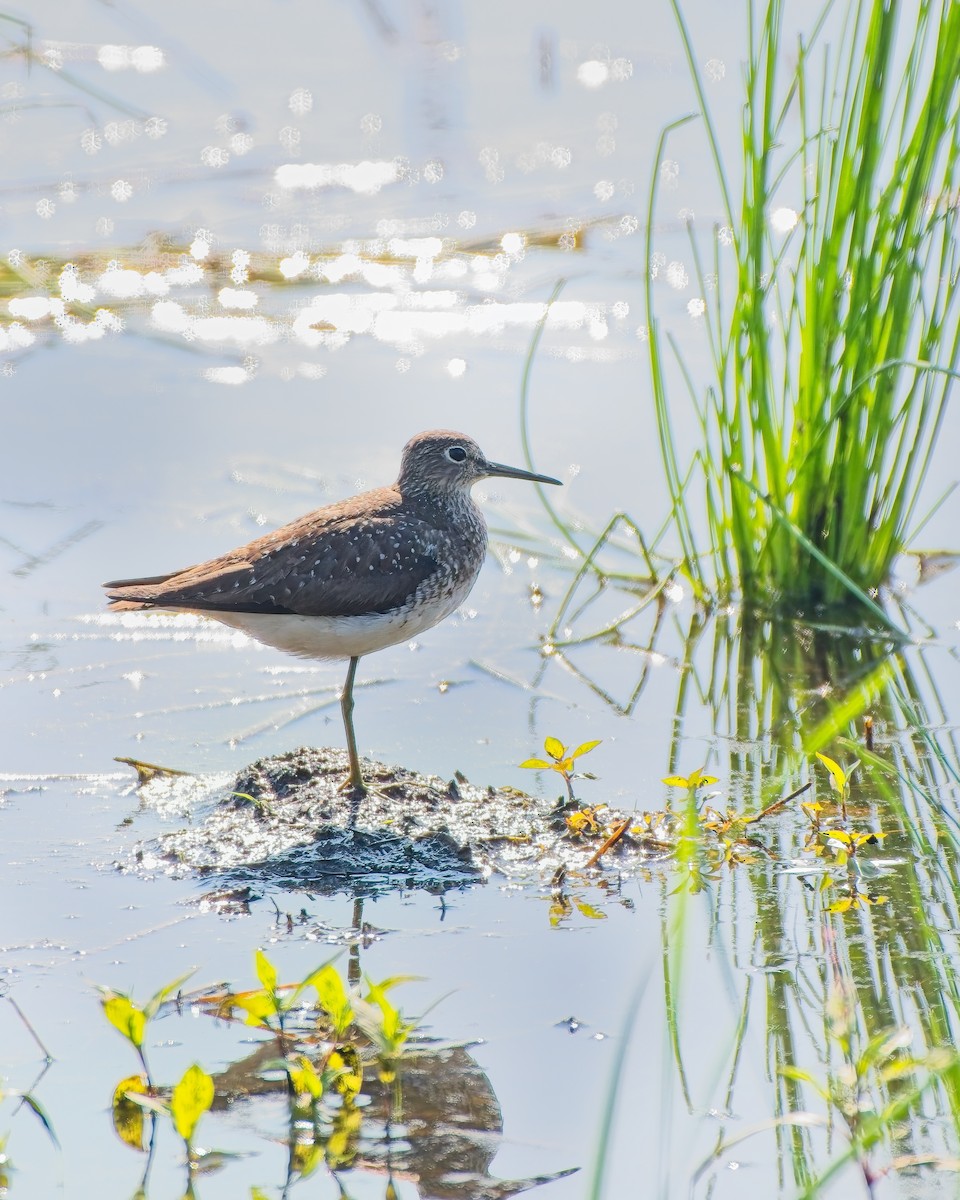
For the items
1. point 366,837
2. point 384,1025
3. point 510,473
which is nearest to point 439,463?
point 510,473

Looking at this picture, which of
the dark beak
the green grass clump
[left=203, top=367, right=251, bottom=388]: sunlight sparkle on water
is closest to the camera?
the green grass clump

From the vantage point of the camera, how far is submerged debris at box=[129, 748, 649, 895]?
5.15m

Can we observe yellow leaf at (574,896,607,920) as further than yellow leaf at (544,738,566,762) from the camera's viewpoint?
No

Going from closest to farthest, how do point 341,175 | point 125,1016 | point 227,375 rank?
1. point 125,1016
2. point 227,375
3. point 341,175

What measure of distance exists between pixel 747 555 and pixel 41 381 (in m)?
4.34

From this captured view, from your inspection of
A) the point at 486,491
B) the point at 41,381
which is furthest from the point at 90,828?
the point at 41,381

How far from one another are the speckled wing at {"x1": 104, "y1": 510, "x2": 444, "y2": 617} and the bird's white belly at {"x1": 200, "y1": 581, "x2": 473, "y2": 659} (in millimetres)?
36

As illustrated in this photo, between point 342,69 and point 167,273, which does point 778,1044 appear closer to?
point 167,273

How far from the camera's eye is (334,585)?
6117mm

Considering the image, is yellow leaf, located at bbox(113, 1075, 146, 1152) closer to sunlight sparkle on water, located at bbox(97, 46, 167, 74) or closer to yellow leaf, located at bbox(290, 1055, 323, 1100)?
yellow leaf, located at bbox(290, 1055, 323, 1100)

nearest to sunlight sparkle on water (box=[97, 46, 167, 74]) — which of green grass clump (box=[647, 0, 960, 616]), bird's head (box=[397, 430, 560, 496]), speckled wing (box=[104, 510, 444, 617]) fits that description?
bird's head (box=[397, 430, 560, 496])

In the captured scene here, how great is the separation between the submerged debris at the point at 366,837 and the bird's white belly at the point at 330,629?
57 cm

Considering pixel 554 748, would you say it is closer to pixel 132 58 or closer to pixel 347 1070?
pixel 347 1070

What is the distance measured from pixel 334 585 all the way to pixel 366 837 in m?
1.15
